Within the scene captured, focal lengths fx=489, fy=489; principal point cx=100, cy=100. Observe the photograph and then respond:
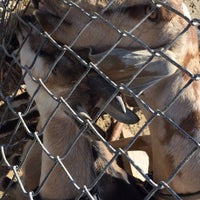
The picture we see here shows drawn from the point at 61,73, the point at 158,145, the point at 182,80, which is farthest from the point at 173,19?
the point at 158,145

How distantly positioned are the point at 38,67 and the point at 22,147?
1294 millimetres

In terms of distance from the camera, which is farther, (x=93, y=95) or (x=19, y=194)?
(x=19, y=194)

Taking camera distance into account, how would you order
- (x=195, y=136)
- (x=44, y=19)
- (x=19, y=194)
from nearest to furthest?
(x=44, y=19) < (x=195, y=136) < (x=19, y=194)

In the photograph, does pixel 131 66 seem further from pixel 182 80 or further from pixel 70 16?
pixel 182 80

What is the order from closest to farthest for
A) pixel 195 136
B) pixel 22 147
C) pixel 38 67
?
pixel 38 67 < pixel 195 136 < pixel 22 147

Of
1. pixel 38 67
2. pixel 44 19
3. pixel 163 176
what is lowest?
pixel 163 176

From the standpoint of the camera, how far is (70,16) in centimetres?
156

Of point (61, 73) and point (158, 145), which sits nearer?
point (61, 73)

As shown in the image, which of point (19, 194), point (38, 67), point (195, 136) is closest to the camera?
point (38, 67)

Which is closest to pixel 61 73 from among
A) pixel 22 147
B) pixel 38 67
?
pixel 38 67

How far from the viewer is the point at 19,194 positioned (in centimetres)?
239

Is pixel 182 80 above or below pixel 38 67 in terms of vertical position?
above

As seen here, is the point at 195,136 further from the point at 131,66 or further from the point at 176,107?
the point at 131,66

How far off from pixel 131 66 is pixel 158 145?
0.66 meters
